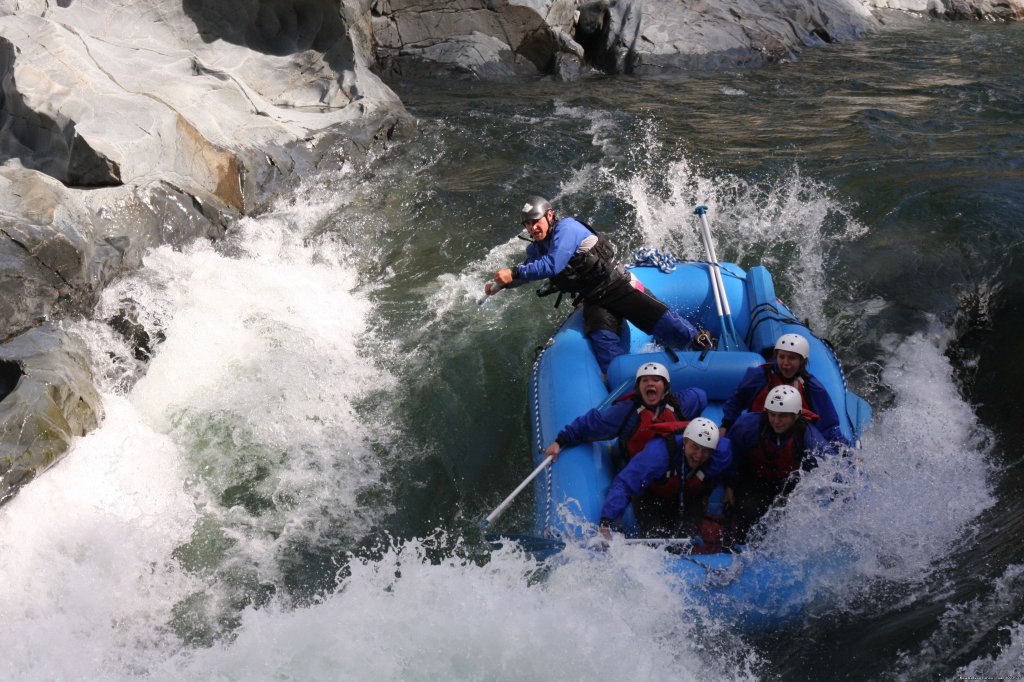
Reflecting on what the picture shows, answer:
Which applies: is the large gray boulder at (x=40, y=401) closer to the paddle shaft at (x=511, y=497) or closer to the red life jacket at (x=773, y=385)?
the paddle shaft at (x=511, y=497)

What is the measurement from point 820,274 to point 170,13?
713 centimetres

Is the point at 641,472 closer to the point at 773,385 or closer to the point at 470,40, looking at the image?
the point at 773,385

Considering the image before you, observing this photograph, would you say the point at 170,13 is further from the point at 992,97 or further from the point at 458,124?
the point at 992,97

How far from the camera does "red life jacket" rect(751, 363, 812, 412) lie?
5.30 meters

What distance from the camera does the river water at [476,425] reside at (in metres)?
4.49

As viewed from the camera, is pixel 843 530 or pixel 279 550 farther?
pixel 279 550

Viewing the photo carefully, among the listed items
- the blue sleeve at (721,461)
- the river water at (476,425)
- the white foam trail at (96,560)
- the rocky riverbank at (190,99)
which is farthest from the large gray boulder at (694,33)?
the white foam trail at (96,560)

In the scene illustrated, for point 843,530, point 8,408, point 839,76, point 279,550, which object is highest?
point 839,76

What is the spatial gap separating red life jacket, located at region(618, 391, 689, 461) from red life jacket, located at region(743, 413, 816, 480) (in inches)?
16.0

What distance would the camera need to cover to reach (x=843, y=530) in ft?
15.9

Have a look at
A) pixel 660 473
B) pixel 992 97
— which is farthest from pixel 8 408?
pixel 992 97

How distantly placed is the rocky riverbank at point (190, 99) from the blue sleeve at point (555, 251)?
2847 millimetres

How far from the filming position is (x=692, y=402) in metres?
5.39

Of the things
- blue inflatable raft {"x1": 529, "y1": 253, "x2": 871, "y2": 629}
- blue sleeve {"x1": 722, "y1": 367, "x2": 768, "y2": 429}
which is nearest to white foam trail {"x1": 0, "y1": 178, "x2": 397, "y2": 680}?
blue inflatable raft {"x1": 529, "y1": 253, "x2": 871, "y2": 629}
